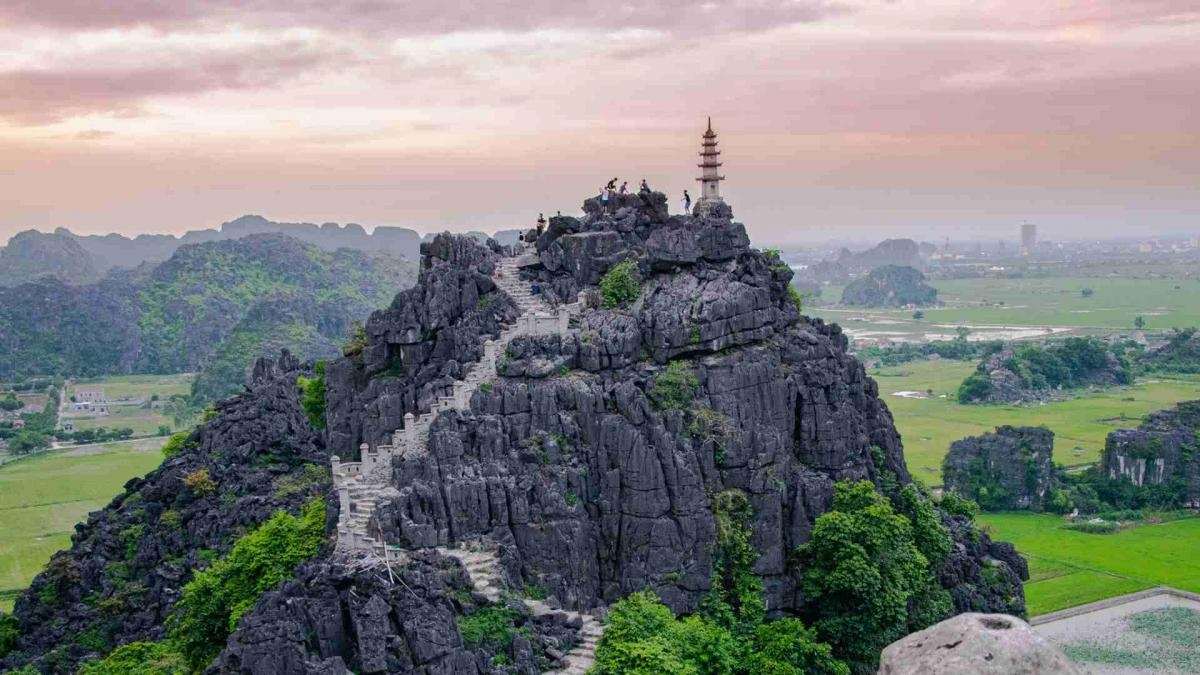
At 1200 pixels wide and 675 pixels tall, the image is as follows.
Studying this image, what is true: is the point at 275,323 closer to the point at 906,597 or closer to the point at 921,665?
the point at 906,597

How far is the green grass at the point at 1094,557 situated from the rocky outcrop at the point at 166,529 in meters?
40.4

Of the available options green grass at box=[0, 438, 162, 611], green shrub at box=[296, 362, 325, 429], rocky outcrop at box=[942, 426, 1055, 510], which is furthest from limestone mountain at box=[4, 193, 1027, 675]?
rocky outcrop at box=[942, 426, 1055, 510]

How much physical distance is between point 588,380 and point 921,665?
1101 inches

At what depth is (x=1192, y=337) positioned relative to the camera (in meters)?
171

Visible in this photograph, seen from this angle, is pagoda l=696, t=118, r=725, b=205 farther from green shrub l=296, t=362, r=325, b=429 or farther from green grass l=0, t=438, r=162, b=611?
green grass l=0, t=438, r=162, b=611

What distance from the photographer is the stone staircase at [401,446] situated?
4234 centimetres

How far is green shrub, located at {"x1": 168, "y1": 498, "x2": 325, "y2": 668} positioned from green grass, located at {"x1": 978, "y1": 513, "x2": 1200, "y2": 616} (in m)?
41.7

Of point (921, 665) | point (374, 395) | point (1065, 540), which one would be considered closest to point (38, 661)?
point (374, 395)

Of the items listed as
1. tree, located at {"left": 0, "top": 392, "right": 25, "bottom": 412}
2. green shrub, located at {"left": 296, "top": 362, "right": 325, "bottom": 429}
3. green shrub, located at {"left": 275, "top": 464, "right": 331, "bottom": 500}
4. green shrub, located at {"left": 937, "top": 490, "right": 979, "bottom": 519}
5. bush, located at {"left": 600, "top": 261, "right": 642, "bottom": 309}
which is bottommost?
tree, located at {"left": 0, "top": 392, "right": 25, "bottom": 412}

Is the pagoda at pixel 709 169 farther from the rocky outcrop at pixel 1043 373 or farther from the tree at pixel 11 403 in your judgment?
the tree at pixel 11 403

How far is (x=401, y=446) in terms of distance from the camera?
45594mm

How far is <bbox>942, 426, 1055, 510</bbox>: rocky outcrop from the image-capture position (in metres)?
94.6

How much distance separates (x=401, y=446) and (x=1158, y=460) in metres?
68.5

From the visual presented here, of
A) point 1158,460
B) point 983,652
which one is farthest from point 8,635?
point 1158,460
